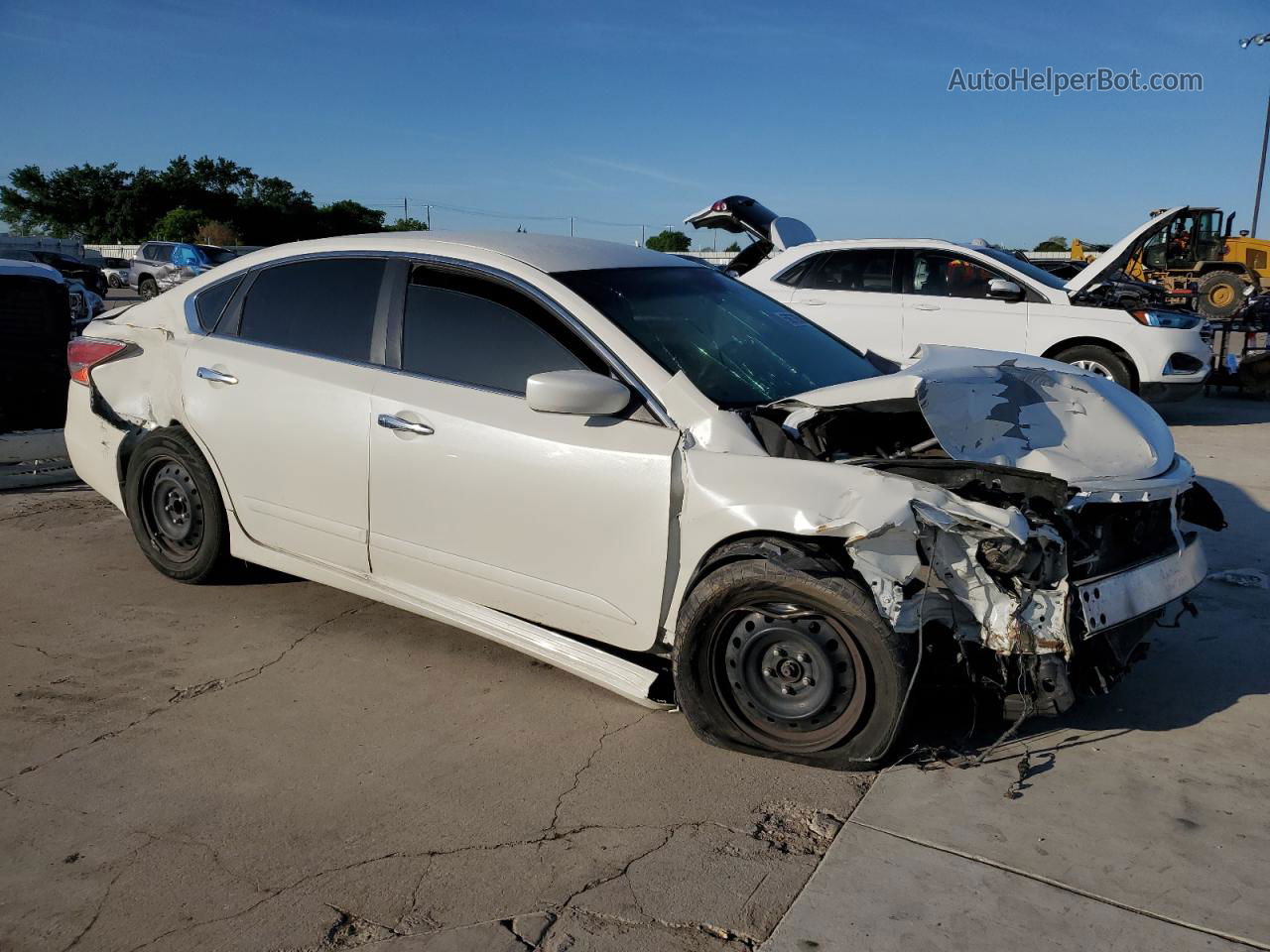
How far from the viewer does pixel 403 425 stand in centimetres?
399

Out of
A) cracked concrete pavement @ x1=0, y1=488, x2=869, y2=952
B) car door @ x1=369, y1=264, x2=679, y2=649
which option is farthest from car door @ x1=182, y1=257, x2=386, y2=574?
cracked concrete pavement @ x1=0, y1=488, x2=869, y2=952

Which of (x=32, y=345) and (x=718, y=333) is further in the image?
(x=32, y=345)

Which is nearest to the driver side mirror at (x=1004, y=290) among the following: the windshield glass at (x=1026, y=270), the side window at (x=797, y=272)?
the windshield glass at (x=1026, y=270)

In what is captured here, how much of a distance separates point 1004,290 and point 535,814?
8.02m

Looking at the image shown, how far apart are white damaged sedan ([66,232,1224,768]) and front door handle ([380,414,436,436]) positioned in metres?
0.01

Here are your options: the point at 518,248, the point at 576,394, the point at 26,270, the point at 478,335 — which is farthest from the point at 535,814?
the point at 26,270

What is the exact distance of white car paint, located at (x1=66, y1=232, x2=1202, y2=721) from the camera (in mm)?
3188

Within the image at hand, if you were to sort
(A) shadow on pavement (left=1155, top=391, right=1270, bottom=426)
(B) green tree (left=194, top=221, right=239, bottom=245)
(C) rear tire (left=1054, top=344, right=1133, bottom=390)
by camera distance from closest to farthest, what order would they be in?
(C) rear tire (left=1054, top=344, right=1133, bottom=390) < (A) shadow on pavement (left=1155, top=391, right=1270, bottom=426) < (B) green tree (left=194, top=221, right=239, bottom=245)

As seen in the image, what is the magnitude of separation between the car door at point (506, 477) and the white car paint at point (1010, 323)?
21.4 feet

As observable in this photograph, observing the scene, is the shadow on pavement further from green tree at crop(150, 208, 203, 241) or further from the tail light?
green tree at crop(150, 208, 203, 241)

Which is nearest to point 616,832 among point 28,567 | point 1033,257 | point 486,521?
point 486,521

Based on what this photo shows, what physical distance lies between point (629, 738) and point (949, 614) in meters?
1.16

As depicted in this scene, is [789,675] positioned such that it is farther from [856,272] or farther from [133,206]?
[133,206]

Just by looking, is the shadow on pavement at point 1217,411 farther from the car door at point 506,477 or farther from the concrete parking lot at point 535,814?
the car door at point 506,477
